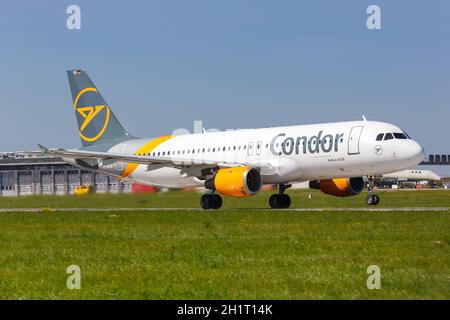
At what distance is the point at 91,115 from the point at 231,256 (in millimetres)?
35065

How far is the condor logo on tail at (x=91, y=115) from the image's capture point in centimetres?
5009

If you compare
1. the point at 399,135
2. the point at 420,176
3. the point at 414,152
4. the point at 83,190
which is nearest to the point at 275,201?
the point at 399,135

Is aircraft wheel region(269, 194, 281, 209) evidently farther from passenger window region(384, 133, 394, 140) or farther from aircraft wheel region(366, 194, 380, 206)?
passenger window region(384, 133, 394, 140)

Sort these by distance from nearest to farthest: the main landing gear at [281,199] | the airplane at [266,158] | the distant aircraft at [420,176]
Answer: the airplane at [266,158] < the main landing gear at [281,199] < the distant aircraft at [420,176]

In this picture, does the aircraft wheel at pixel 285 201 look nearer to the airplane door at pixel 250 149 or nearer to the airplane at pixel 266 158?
the airplane at pixel 266 158

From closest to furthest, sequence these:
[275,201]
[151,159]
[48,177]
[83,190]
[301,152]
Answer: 1. [301,152]
2. [151,159]
3. [275,201]
4. [83,190]
5. [48,177]

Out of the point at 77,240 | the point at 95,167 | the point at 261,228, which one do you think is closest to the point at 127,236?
the point at 77,240

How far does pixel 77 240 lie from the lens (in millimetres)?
21250

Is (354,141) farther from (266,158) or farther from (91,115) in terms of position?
(91,115)

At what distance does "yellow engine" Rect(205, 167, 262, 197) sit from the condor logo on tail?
13.9m

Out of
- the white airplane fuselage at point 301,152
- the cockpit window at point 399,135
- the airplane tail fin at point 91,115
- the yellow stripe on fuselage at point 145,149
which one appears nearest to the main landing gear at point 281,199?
the white airplane fuselage at point 301,152

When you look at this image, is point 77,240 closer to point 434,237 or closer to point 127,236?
point 127,236

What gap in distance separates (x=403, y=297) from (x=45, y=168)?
6539cm

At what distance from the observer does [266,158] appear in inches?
1561
